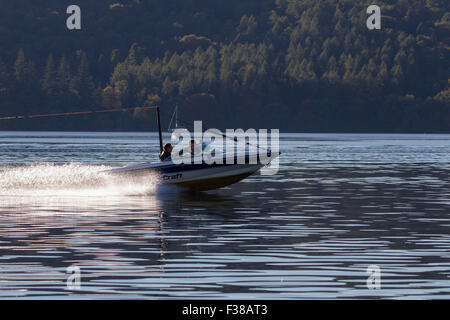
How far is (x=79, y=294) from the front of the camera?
1594cm

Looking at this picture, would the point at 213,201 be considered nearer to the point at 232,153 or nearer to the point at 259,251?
the point at 232,153

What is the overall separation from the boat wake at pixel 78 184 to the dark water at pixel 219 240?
7cm

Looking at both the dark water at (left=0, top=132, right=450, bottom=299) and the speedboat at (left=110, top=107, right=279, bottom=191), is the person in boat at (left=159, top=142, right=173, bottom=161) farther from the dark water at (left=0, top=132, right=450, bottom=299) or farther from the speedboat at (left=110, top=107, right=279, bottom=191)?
the dark water at (left=0, top=132, right=450, bottom=299)

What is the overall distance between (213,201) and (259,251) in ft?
43.5

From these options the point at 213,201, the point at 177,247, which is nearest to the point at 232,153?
the point at 213,201

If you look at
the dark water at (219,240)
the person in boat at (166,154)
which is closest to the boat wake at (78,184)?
the dark water at (219,240)

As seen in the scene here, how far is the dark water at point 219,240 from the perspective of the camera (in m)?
16.7

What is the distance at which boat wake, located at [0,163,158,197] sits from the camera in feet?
114

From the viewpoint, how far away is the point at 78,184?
3853 centimetres

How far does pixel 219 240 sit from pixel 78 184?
662 inches

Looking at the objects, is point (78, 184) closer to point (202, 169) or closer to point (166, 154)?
point (166, 154)

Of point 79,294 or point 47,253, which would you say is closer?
point 79,294

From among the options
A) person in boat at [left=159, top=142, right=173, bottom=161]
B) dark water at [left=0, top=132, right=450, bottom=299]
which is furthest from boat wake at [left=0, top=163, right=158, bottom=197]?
person in boat at [left=159, top=142, right=173, bottom=161]

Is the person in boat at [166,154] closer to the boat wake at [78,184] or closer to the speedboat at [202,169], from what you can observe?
the speedboat at [202,169]
